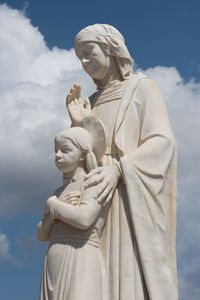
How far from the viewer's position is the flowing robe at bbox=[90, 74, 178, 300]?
7.73 meters

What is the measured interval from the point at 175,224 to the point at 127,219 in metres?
0.76

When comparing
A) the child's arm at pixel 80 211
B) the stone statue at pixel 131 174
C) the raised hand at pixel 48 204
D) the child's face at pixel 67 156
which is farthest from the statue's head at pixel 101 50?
the raised hand at pixel 48 204

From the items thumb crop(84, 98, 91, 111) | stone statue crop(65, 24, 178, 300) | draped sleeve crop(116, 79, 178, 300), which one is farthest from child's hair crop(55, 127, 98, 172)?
thumb crop(84, 98, 91, 111)

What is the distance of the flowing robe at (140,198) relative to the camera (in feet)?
25.3

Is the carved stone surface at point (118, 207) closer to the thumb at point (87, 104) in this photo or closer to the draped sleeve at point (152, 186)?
the draped sleeve at point (152, 186)

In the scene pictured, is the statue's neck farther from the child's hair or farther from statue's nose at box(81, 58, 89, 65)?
the child's hair

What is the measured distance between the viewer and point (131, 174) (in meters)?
8.16

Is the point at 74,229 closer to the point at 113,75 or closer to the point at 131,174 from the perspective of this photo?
the point at 131,174

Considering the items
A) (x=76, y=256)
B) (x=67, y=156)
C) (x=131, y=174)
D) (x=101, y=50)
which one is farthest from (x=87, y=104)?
(x=76, y=256)

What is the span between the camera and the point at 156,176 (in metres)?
8.24

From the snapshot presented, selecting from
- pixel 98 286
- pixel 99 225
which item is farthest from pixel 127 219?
pixel 98 286

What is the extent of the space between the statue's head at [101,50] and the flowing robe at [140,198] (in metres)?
0.39

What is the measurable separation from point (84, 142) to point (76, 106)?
4.36 feet

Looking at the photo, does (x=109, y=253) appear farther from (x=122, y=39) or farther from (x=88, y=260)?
(x=122, y=39)
